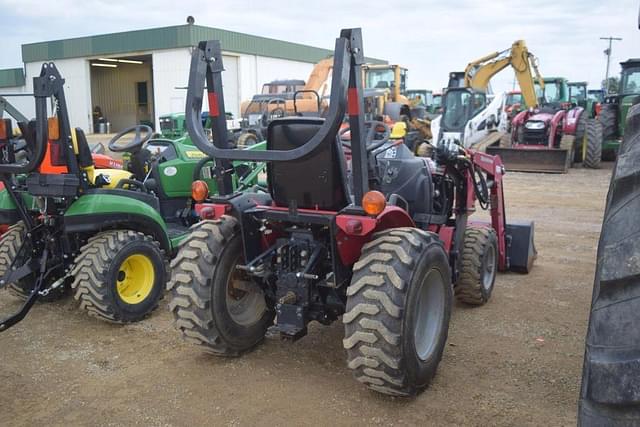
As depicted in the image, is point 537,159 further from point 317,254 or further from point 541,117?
point 317,254

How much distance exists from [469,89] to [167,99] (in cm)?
1874

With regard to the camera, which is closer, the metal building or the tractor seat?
the tractor seat

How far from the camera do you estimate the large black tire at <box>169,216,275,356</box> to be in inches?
147

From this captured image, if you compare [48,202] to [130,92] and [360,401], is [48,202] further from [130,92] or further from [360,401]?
[130,92]

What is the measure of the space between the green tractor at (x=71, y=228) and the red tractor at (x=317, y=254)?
0.47m

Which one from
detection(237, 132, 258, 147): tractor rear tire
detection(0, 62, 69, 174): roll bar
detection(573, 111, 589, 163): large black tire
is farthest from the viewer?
detection(573, 111, 589, 163): large black tire

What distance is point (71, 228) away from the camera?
4598 millimetres

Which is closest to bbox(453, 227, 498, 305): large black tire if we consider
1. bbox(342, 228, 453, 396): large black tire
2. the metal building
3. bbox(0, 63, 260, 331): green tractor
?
bbox(342, 228, 453, 396): large black tire

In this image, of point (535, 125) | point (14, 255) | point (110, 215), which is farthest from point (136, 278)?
point (535, 125)

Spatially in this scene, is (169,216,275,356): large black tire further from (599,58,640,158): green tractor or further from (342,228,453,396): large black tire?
(599,58,640,158): green tractor

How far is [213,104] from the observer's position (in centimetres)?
368

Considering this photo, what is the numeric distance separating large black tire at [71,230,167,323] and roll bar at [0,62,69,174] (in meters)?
0.77

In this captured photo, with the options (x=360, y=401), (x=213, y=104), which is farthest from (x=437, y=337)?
(x=213, y=104)

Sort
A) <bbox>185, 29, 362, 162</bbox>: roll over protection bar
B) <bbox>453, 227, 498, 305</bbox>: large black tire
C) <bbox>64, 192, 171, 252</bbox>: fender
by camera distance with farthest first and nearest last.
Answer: <bbox>453, 227, 498, 305</bbox>: large black tire, <bbox>64, 192, 171, 252</bbox>: fender, <bbox>185, 29, 362, 162</bbox>: roll over protection bar
